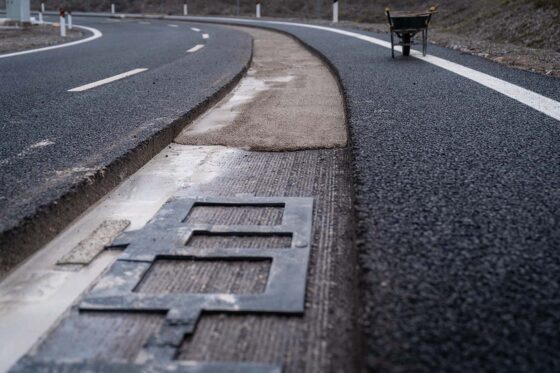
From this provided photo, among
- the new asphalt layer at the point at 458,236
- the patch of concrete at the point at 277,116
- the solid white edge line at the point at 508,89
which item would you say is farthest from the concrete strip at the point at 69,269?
the solid white edge line at the point at 508,89

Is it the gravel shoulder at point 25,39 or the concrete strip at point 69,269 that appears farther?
the gravel shoulder at point 25,39

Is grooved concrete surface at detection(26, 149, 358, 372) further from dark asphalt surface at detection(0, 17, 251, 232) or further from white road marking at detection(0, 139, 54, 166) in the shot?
white road marking at detection(0, 139, 54, 166)

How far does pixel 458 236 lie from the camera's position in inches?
85.0

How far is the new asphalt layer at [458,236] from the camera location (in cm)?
154

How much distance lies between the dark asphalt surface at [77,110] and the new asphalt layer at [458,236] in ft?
0.44

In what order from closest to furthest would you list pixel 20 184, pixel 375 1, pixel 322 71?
pixel 20 184 → pixel 322 71 → pixel 375 1

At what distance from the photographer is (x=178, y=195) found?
319 centimetres

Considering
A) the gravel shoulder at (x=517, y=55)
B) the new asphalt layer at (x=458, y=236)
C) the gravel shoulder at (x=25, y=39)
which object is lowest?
the new asphalt layer at (x=458, y=236)

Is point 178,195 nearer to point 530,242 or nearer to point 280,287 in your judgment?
point 280,287

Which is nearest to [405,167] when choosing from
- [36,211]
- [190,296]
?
[190,296]

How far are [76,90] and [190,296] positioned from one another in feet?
14.9

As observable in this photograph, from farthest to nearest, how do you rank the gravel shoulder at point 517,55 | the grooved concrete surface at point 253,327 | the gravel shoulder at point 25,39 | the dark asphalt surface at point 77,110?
the gravel shoulder at point 25,39
the gravel shoulder at point 517,55
the dark asphalt surface at point 77,110
the grooved concrete surface at point 253,327

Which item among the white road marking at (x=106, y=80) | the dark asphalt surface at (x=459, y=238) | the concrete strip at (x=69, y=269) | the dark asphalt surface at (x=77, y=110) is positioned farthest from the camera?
the white road marking at (x=106, y=80)

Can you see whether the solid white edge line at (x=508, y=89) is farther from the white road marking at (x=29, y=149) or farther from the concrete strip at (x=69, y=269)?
the white road marking at (x=29, y=149)
